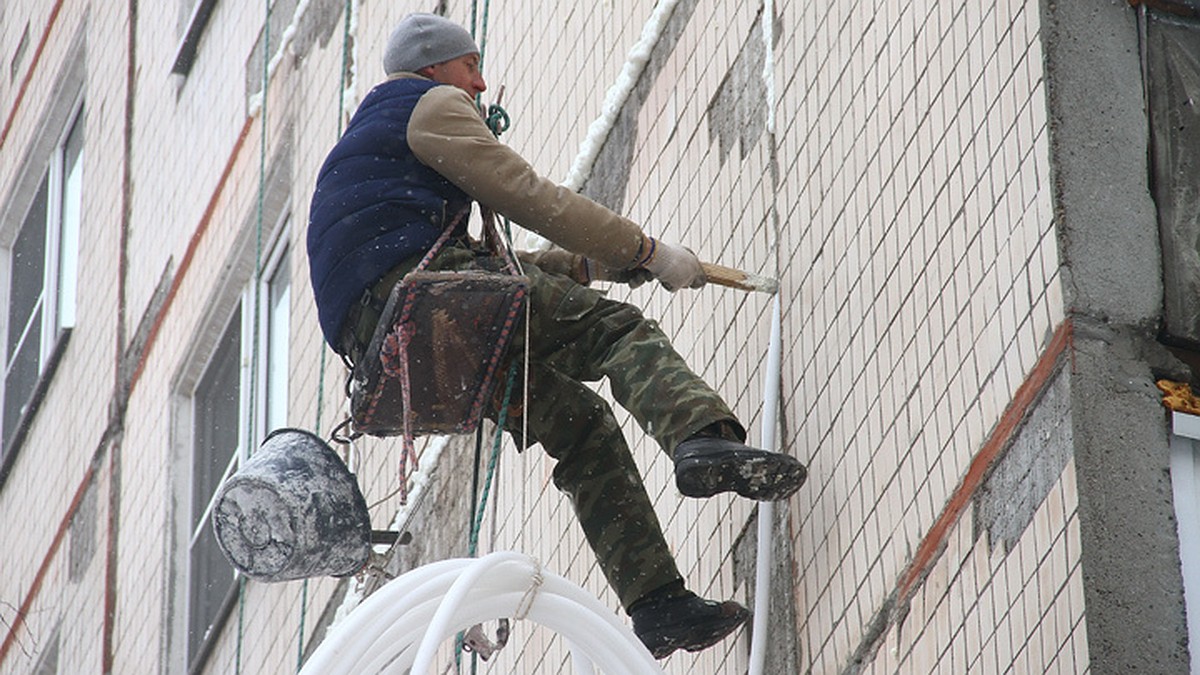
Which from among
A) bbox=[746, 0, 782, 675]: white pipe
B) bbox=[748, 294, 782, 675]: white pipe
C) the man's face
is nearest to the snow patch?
bbox=[746, 0, 782, 675]: white pipe

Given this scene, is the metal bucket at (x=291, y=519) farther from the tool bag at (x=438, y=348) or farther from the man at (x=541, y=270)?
the man at (x=541, y=270)

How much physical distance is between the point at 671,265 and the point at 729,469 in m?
0.71

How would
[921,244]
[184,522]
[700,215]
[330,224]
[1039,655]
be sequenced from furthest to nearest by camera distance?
1. [184,522]
2. [700,215]
3. [330,224]
4. [921,244]
5. [1039,655]

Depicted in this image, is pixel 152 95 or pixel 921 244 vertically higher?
pixel 152 95

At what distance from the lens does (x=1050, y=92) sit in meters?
5.68

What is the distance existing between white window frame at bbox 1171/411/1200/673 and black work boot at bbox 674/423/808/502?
889 mm

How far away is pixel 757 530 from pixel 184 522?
5.40m

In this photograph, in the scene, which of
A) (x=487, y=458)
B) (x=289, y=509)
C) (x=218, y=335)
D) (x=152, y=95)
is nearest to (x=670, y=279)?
(x=289, y=509)

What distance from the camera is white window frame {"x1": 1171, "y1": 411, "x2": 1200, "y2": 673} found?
535 centimetres

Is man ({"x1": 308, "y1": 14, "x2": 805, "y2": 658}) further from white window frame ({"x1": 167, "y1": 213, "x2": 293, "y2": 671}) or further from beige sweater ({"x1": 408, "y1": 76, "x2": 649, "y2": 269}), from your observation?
white window frame ({"x1": 167, "y1": 213, "x2": 293, "y2": 671})

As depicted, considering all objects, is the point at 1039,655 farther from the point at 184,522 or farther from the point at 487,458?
the point at 184,522

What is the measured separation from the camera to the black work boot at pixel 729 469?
584 cm

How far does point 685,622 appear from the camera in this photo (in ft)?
20.5

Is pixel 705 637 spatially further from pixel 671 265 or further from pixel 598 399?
pixel 671 265
